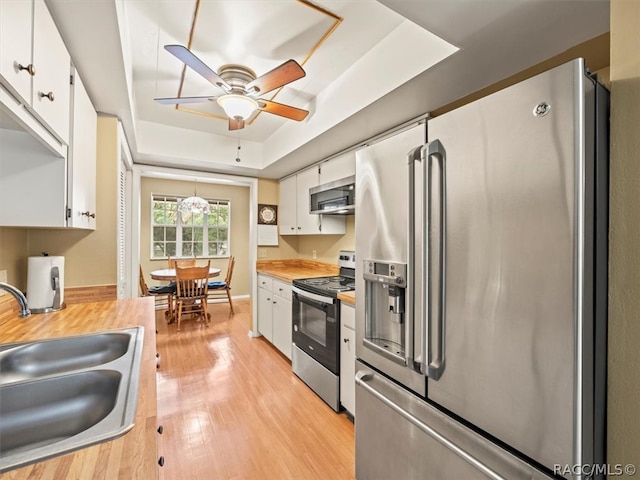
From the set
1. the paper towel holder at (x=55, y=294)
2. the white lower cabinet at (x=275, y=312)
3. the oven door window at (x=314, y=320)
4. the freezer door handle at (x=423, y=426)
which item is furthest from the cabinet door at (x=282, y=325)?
the paper towel holder at (x=55, y=294)

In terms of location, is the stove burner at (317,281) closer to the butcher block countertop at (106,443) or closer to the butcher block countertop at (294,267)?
the butcher block countertop at (294,267)

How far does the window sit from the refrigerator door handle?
16.7 feet

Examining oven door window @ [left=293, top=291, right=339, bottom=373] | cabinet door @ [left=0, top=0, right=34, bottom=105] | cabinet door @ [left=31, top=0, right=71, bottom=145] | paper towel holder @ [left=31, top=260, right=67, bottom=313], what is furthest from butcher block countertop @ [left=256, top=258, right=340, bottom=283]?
cabinet door @ [left=0, top=0, right=34, bottom=105]

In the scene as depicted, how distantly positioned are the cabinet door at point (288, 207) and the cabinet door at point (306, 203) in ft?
0.40

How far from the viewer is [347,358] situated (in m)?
2.06

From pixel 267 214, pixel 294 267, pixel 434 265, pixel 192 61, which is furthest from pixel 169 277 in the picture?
pixel 434 265

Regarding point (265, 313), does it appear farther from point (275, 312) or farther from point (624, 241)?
point (624, 241)

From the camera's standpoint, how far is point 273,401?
2.32m

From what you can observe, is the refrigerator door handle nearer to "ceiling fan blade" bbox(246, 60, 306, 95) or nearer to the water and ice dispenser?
the water and ice dispenser

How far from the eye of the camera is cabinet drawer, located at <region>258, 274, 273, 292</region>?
3.38 metres

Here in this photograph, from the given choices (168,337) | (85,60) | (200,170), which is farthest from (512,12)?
(168,337)

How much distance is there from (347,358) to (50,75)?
216cm

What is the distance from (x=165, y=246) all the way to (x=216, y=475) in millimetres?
4653

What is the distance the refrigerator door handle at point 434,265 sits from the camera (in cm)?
108
